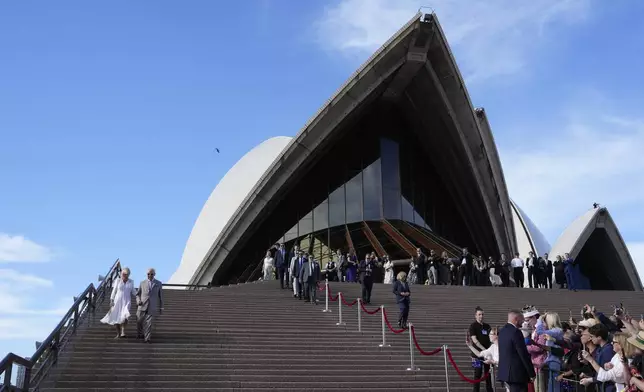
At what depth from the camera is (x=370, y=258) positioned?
67.9 feet

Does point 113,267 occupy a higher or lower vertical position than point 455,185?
lower

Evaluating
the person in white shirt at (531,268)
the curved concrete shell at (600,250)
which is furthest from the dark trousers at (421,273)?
the curved concrete shell at (600,250)

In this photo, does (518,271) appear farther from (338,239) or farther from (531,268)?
(338,239)

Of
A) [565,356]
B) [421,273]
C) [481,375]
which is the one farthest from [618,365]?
[421,273]

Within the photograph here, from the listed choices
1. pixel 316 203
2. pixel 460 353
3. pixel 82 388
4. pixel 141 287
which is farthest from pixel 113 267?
pixel 316 203

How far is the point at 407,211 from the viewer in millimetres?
30312

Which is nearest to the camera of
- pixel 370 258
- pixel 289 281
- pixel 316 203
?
pixel 289 281

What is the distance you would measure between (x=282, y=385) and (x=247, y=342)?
7.01ft

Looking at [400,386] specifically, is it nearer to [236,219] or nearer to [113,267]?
[113,267]

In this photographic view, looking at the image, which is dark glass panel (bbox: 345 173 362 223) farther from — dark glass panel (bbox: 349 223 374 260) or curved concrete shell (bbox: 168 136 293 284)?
curved concrete shell (bbox: 168 136 293 284)

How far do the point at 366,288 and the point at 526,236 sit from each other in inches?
882

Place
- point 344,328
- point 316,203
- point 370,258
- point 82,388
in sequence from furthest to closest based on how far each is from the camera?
point 316,203 < point 370,258 < point 344,328 < point 82,388

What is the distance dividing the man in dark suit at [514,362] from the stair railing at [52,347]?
482 cm

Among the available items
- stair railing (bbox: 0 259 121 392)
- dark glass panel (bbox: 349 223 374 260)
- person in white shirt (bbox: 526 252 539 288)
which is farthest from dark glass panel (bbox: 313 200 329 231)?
stair railing (bbox: 0 259 121 392)
